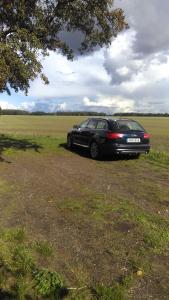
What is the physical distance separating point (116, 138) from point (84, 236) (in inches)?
401

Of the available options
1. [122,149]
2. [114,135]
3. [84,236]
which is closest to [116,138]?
[114,135]

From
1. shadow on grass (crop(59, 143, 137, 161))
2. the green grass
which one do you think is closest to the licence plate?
shadow on grass (crop(59, 143, 137, 161))

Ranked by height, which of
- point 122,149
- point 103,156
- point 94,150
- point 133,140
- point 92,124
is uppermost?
point 92,124

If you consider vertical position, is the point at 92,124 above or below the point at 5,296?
above

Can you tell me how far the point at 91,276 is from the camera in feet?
17.1

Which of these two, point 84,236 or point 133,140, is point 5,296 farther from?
point 133,140

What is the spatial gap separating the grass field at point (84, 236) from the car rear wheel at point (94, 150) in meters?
4.28

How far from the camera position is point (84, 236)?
6645 millimetres

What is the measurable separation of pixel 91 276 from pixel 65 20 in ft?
42.1

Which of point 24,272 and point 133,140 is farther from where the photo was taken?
point 133,140

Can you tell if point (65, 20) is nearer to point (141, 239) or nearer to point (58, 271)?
point (141, 239)

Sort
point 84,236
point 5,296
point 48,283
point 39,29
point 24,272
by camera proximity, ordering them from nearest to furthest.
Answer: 1. point 5,296
2. point 48,283
3. point 24,272
4. point 84,236
5. point 39,29

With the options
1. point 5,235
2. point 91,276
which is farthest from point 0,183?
point 91,276

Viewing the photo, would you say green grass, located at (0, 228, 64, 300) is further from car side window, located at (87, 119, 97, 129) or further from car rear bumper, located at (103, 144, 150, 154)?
car side window, located at (87, 119, 97, 129)
